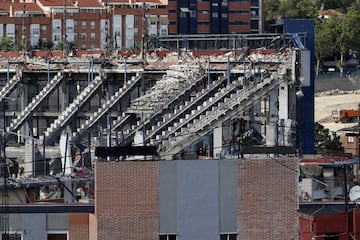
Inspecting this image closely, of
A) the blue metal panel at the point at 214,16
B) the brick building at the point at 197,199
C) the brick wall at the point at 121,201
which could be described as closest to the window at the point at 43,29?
the blue metal panel at the point at 214,16

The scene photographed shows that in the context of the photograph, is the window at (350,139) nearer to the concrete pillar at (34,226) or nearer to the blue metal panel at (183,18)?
Answer: the concrete pillar at (34,226)

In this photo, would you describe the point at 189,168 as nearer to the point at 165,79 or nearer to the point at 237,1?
the point at 165,79

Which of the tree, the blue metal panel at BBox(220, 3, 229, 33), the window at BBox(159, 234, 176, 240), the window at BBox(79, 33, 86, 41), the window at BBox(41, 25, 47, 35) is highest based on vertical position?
the blue metal panel at BBox(220, 3, 229, 33)

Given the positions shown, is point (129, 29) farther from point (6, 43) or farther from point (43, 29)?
point (6, 43)

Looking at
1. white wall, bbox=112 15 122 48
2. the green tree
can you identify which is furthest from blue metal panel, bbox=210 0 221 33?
the green tree

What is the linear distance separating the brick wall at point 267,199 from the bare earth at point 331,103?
51.9 meters

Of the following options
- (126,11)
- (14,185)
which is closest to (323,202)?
(14,185)

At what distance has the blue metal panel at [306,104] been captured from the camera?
145 ft

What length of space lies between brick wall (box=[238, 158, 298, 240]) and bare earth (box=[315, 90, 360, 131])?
51.9 metres

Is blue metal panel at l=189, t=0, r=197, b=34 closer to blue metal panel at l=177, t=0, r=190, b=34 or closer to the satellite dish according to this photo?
blue metal panel at l=177, t=0, r=190, b=34

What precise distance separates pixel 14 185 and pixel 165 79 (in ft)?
74.5

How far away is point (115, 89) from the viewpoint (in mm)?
52719

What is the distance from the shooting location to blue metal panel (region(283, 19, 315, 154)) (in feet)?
145

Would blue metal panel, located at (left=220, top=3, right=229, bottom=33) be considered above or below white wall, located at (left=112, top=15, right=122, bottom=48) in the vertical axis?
above
